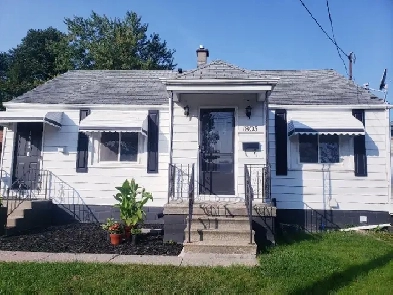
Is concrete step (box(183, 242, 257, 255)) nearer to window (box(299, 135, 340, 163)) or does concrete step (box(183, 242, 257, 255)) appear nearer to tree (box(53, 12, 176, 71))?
window (box(299, 135, 340, 163))

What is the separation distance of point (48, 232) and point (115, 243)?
2.11 metres

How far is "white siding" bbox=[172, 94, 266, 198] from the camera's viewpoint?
332 inches

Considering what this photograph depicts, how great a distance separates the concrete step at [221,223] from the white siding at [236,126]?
67.3 inches

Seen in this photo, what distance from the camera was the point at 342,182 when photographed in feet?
30.1

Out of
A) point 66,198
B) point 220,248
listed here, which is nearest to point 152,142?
point 66,198

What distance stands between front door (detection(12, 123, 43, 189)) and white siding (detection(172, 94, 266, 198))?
402 centimetres

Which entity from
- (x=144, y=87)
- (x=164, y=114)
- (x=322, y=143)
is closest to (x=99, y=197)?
(x=164, y=114)

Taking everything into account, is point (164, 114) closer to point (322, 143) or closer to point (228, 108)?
point (228, 108)

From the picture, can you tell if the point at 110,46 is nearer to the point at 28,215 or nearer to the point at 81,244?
the point at 28,215

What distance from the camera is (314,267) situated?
5074 millimetres

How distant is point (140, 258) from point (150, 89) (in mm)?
6095

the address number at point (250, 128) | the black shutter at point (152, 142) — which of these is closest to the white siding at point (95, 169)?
the black shutter at point (152, 142)

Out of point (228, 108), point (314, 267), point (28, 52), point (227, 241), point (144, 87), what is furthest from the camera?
point (28, 52)

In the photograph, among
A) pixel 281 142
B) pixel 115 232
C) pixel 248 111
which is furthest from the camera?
pixel 281 142
